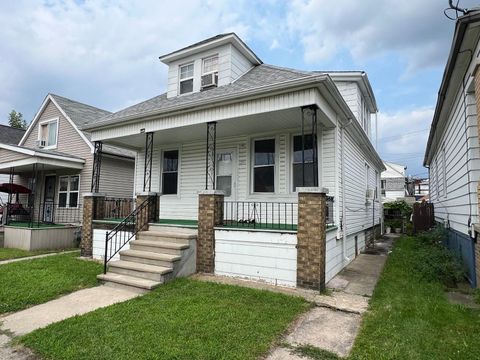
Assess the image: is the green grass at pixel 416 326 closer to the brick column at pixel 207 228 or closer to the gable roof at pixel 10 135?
the brick column at pixel 207 228

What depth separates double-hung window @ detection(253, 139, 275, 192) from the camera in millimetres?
8102

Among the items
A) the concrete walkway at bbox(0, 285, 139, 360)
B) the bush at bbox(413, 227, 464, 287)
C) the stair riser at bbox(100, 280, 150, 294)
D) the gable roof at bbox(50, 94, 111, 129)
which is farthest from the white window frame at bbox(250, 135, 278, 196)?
the gable roof at bbox(50, 94, 111, 129)

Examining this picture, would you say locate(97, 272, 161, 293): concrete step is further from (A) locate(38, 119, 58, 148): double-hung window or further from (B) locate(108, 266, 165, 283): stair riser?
(A) locate(38, 119, 58, 148): double-hung window

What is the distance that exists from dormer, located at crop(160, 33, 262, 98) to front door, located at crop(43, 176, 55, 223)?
8.40 meters

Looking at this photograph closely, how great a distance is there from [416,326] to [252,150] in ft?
18.4

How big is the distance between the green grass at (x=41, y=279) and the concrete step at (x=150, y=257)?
77 cm

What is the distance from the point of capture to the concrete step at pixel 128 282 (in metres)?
5.34

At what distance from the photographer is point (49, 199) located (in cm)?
1451

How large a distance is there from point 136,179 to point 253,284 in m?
6.24

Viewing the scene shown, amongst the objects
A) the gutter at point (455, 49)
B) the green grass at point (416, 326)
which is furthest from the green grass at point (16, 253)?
the gutter at point (455, 49)

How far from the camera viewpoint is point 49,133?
596 inches

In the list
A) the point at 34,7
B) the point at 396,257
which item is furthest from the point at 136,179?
the point at 396,257

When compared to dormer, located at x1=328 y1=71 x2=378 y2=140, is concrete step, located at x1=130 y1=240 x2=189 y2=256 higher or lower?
lower

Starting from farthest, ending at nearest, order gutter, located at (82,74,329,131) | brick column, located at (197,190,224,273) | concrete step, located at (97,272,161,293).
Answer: brick column, located at (197,190,224,273) < gutter, located at (82,74,329,131) < concrete step, located at (97,272,161,293)
